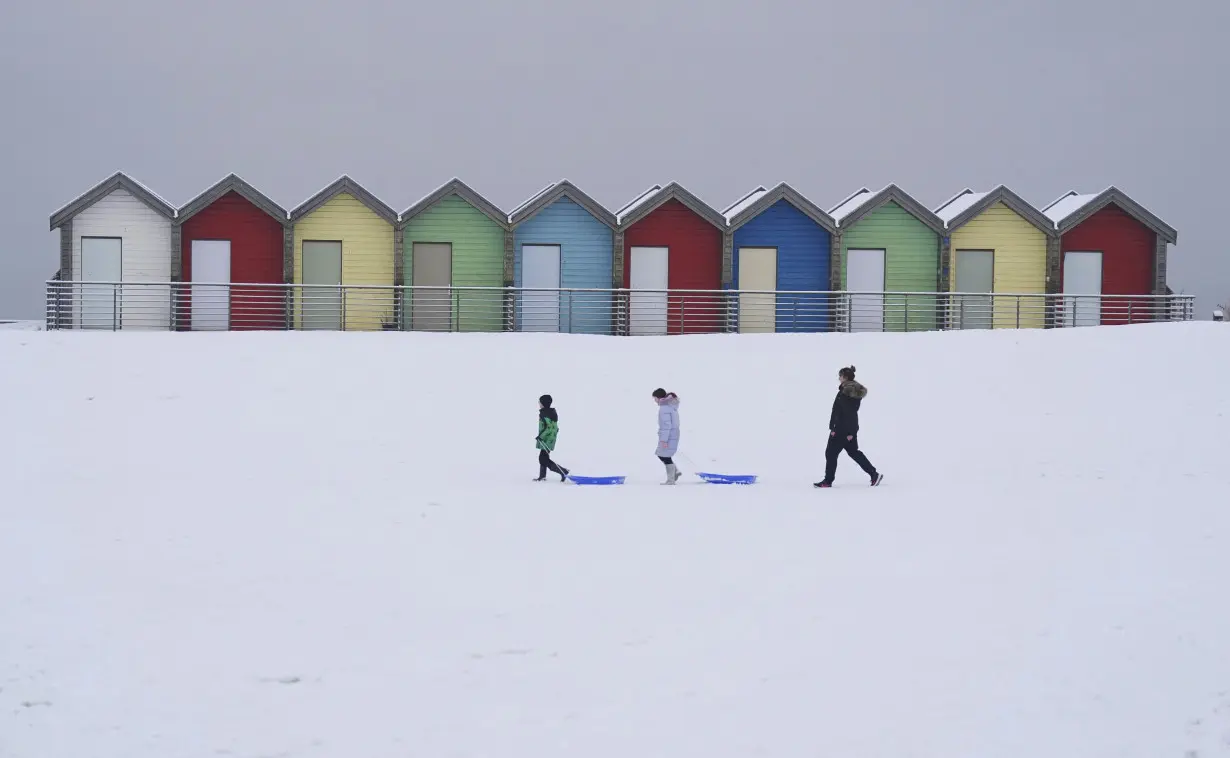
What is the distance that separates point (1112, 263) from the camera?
124 ft

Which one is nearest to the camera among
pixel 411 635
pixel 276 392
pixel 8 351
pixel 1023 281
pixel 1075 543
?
pixel 411 635

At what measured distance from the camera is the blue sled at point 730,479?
62.4 ft

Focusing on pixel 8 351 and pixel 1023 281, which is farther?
pixel 1023 281

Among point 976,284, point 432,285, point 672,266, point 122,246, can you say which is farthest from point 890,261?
point 122,246

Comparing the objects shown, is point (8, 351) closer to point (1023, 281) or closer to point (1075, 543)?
point (1075, 543)

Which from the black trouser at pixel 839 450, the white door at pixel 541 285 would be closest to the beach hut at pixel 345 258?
the white door at pixel 541 285

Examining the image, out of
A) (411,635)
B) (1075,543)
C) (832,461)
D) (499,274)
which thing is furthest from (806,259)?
(411,635)

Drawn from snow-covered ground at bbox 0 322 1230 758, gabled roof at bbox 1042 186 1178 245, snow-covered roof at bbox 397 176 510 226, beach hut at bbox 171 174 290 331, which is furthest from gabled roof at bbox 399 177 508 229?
gabled roof at bbox 1042 186 1178 245

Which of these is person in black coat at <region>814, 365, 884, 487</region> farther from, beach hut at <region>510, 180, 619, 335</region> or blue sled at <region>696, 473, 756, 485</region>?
beach hut at <region>510, 180, 619, 335</region>

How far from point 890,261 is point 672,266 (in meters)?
5.75

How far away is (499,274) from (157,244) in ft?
27.1

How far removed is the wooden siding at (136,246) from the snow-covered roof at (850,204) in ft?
55.3

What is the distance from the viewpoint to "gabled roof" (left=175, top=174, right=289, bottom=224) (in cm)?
3447

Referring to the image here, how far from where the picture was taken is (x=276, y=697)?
386 inches
